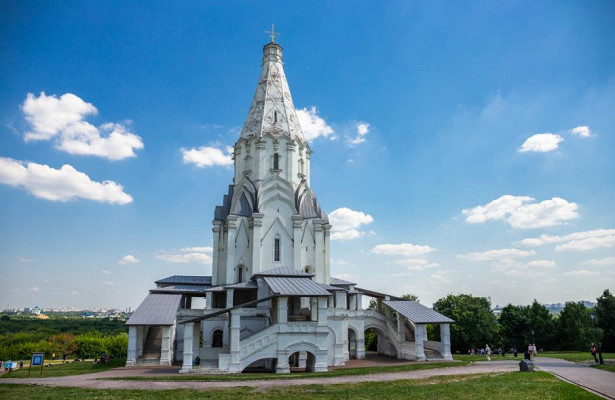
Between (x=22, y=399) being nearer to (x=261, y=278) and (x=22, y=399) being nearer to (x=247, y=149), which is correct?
(x=261, y=278)

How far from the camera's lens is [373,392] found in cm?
1563

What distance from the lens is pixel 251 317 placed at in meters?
30.2

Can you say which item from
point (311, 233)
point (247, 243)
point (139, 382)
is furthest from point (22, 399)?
point (311, 233)

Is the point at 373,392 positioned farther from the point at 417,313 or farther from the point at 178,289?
the point at 178,289

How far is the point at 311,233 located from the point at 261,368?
1308cm

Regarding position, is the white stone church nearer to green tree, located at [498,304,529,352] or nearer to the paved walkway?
the paved walkway

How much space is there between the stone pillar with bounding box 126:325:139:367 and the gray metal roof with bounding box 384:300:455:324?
18.0m

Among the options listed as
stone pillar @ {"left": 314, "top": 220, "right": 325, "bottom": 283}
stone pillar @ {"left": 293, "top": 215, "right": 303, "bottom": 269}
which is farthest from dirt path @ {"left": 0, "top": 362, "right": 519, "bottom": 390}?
stone pillar @ {"left": 293, "top": 215, "right": 303, "bottom": 269}

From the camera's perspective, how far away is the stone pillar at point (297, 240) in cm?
3475

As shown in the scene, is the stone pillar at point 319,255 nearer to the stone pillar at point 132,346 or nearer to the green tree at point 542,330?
the stone pillar at point 132,346

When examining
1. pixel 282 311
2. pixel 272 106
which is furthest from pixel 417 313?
pixel 272 106

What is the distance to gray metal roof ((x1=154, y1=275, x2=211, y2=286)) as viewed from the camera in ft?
116

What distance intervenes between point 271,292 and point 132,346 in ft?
30.3

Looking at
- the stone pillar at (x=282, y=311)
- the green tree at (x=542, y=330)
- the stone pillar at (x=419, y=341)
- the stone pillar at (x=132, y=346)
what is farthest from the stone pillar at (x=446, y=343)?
the green tree at (x=542, y=330)
